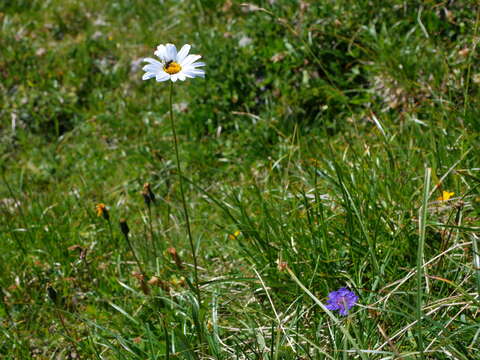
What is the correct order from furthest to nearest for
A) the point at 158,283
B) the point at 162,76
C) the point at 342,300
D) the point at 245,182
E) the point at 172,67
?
the point at 245,182 < the point at 158,283 < the point at 342,300 < the point at 172,67 < the point at 162,76

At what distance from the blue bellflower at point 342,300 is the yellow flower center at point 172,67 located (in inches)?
36.8

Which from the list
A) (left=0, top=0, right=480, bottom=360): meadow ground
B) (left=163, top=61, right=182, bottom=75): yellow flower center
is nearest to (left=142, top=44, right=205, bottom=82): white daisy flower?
(left=163, top=61, right=182, bottom=75): yellow flower center

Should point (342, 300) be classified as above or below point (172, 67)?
below

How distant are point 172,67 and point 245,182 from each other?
168 cm

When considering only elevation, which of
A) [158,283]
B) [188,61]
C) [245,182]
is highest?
[188,61]

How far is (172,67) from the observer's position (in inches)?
70.6

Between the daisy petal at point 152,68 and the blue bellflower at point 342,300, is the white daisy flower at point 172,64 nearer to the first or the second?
the daisy petal at point 152,68

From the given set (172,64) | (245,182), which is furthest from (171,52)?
(245,182)

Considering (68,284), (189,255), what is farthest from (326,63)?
(68,284)

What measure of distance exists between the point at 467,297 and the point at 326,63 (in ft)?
8.21

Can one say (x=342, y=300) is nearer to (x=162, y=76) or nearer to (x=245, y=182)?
(x=162, y=76)

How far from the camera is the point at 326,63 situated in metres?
3.94

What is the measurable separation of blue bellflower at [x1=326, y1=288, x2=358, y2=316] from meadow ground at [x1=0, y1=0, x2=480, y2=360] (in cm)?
4

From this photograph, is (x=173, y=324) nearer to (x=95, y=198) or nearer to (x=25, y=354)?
(x=25, y=354)
